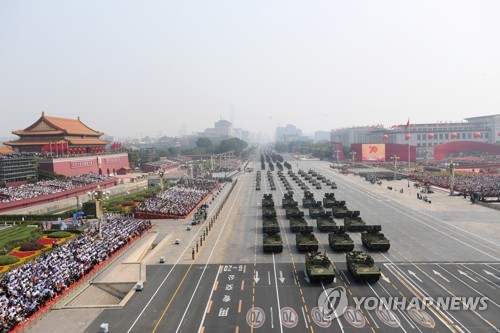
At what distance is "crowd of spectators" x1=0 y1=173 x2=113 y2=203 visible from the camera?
62244mm

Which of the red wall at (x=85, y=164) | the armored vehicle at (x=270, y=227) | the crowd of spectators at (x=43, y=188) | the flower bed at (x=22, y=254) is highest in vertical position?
the red wall at (x=85, y=164)

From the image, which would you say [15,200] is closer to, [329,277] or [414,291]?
[329,277]

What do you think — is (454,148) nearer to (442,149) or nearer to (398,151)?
(442,149)

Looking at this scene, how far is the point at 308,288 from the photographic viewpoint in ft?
88.8

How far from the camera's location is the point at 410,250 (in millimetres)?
36250

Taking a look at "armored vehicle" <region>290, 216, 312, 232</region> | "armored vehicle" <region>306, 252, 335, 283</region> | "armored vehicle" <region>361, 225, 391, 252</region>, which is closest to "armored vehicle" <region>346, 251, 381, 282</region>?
"armored vehicle" <region>306, 252, 335, 283</region>

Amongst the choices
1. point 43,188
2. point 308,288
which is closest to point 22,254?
point 308,288

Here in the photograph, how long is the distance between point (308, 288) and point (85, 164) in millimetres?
85643

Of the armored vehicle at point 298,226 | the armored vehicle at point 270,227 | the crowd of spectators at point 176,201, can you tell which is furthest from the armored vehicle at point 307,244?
the crowd of spectators at point 176,201

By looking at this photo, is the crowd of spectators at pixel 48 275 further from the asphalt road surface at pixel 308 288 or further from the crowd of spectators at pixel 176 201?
the crowd of spectators at pixel 176 201

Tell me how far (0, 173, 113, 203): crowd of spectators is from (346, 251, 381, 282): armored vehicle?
52.3m

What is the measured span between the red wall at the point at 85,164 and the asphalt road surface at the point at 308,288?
56349 mm

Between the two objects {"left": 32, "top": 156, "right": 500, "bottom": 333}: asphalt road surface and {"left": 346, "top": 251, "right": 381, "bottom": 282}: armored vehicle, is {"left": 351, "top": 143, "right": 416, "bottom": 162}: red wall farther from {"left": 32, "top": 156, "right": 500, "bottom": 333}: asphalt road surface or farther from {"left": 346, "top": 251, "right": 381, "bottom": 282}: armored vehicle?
{"left": 346, "top": 251, "right": 381, "bottom": 282}: armored vehicle

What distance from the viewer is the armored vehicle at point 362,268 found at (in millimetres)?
27297
